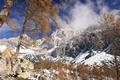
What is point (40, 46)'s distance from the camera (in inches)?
757

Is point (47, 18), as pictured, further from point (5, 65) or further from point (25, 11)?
point (5, 65)

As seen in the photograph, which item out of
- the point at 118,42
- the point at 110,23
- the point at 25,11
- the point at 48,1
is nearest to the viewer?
the point at 48,1

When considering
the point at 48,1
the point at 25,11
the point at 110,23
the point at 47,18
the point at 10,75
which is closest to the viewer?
the point at 48,1

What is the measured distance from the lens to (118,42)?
34.8 m

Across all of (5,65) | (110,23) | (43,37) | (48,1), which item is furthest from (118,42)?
(48,1)

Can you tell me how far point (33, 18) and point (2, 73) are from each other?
7646mm

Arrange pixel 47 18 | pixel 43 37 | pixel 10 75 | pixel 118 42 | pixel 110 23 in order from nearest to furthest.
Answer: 1. pixel 47 18
2. pixel 43 37
3. pixel 10 75
4. pixel 110 23
5. pixel 118 42

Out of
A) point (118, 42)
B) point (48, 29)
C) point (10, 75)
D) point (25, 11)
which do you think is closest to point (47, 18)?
point (48, 29)

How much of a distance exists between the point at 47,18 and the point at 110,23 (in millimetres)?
16161

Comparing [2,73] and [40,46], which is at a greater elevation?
[40,46]

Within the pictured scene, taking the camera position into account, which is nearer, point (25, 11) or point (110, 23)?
point (25, 11)

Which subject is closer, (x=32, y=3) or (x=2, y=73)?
(x=32, y=3)

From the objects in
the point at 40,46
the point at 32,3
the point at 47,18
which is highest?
the point at 32,3

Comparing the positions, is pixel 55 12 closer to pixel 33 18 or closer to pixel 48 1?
pixel 48 1
